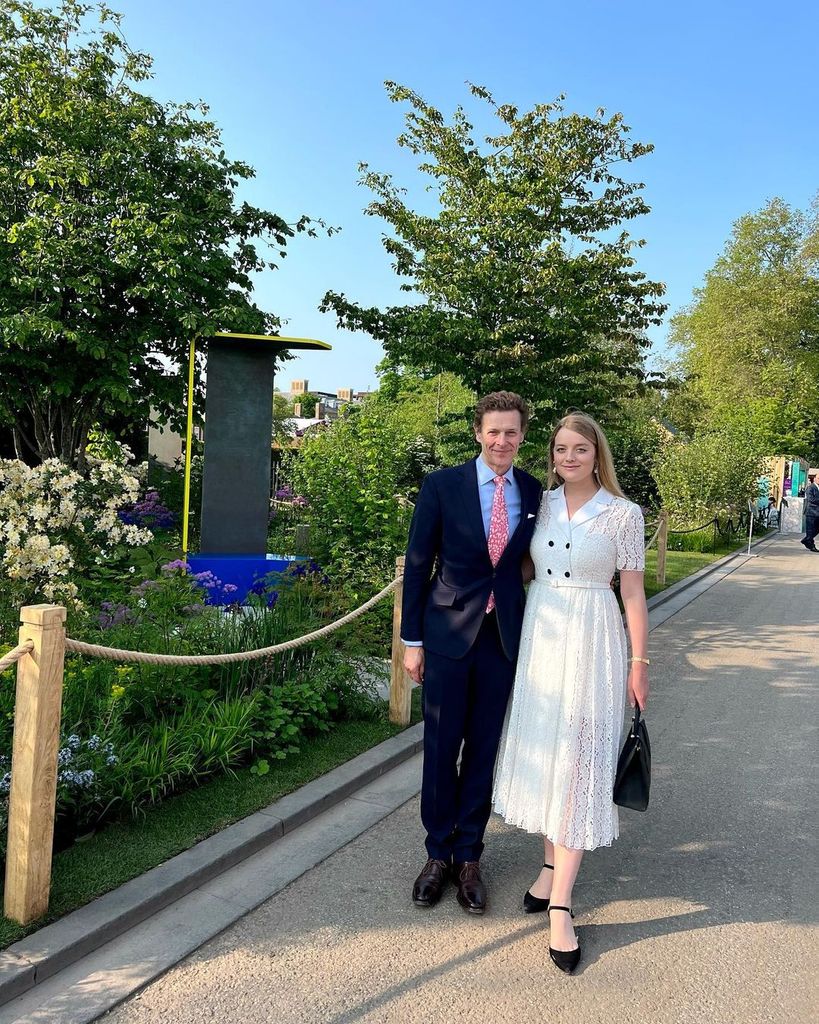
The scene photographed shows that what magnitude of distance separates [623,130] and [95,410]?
863 cm

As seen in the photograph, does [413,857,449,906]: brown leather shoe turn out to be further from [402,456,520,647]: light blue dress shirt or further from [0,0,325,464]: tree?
[0,0,325,464]: tree

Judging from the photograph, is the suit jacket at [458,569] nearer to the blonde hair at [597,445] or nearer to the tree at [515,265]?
the blonde hair at [597,445]

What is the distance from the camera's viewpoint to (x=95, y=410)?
39.3 ft

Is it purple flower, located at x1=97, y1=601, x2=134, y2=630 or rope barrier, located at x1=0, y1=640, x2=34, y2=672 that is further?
purple flower, located at x1=97, y1=601, x2=134, y2=630

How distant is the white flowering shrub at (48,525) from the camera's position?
4.54 meters

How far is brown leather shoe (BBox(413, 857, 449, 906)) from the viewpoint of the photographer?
10.2ft

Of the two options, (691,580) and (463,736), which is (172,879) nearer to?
(463,736)

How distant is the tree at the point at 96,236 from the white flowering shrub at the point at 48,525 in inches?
184

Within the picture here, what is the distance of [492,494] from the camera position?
3.15 metres

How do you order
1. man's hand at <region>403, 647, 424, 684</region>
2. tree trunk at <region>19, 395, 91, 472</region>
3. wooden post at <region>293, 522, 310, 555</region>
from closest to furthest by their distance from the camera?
man's hand at <region>403, 647, 424, 684</region> < wooden post at <region>293, 522, 310, 555</region> < tree trunk at <region>19, 395, 91, 472</region>

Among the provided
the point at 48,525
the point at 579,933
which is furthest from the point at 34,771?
the point at 48,525

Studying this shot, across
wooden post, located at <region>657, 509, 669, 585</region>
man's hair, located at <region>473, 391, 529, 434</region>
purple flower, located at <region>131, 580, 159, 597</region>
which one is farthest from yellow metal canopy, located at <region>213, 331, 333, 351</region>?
wooden post, located at <region>657, 509, 669, 585</region>

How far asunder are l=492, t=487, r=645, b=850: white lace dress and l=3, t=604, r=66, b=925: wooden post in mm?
1714

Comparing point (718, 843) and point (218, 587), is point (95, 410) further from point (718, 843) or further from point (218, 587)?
point (718, 843)
